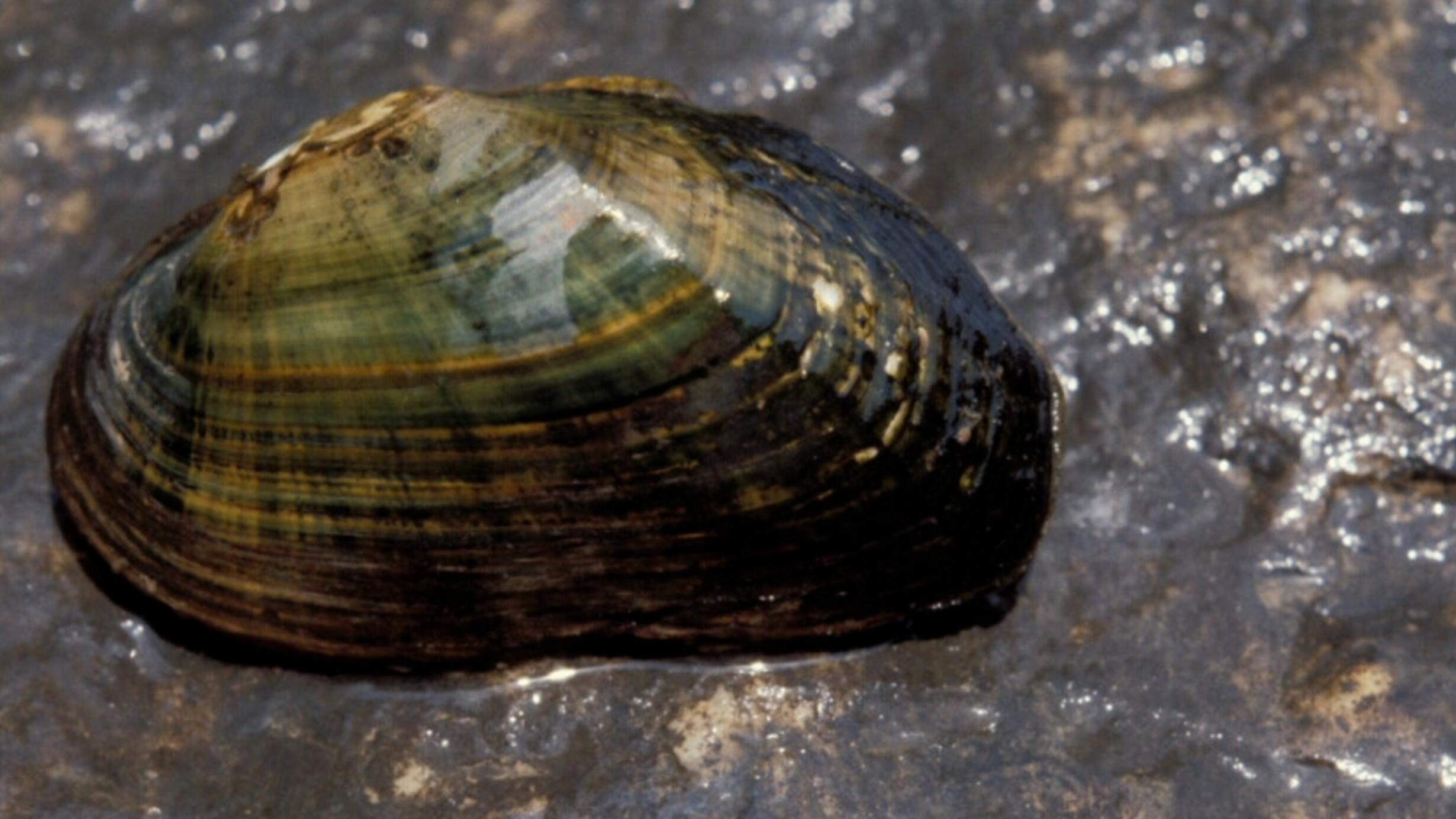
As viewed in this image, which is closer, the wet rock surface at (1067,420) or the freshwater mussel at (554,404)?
the freshwater mussel at (554,404)

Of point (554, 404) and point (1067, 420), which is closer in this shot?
point (554, 404)

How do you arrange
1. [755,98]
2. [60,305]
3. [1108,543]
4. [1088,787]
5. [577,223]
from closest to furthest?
1. [577,223]
2. [1088,787]
3. [1108,543]
4. [60,305]
5. [755,98]

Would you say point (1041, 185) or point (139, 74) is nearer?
point (1041, 185)

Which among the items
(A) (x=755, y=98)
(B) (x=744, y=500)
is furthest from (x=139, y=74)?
(B) (x=744, y=500)

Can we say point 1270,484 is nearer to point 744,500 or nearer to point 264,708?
point 744,500

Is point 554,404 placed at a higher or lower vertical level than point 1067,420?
higher
